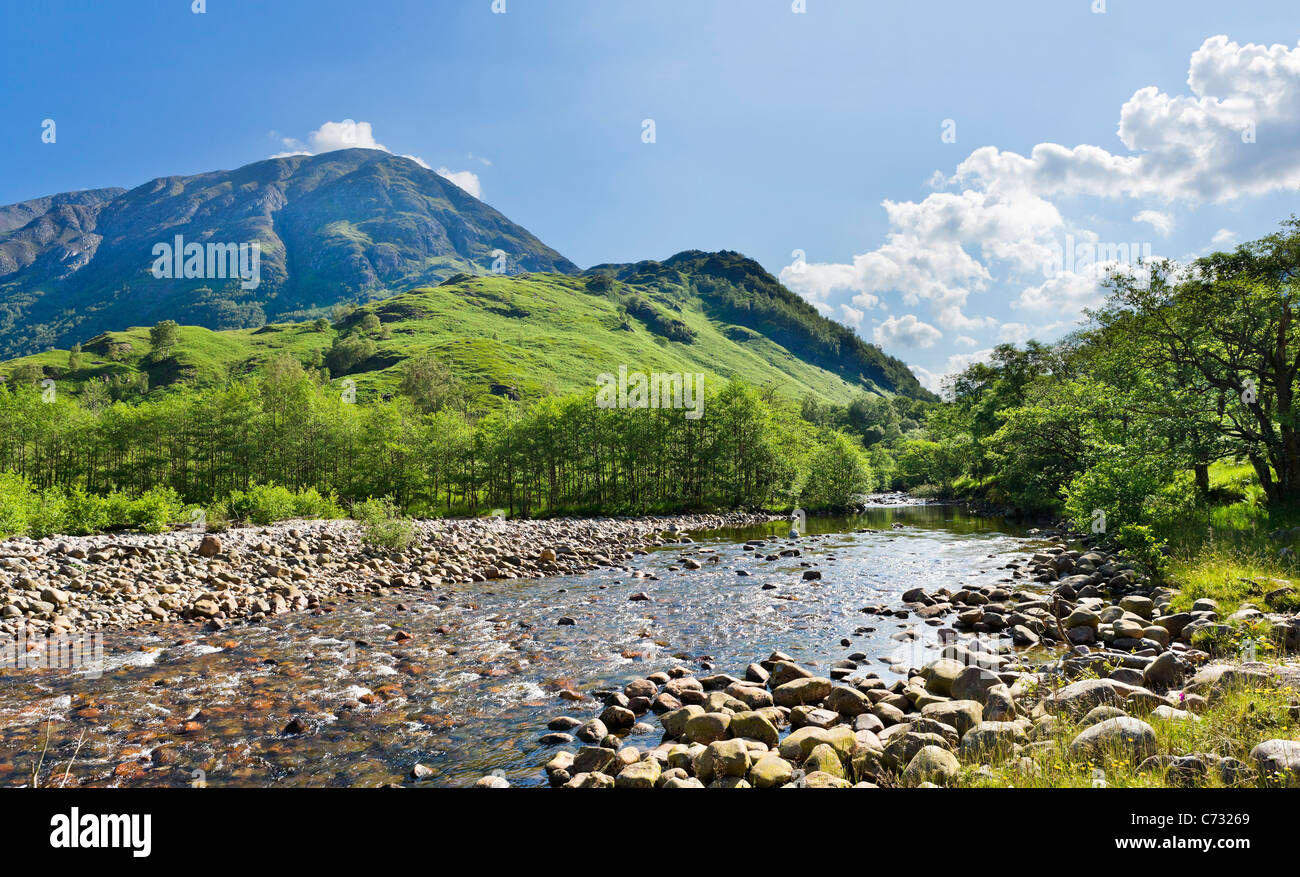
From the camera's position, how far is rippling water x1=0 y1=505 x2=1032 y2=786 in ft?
33.4

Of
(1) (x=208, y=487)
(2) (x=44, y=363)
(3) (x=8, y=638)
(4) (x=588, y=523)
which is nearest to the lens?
(3) (x=8, y=638)

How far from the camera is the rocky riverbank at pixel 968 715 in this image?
697cm

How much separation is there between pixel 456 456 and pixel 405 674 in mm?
70520

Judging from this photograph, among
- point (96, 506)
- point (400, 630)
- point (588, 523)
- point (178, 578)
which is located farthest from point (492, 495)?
point (400, 630)

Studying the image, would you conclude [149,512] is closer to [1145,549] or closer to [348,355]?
[1145,549]

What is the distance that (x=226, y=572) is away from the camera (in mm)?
23766

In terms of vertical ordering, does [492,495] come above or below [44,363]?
below

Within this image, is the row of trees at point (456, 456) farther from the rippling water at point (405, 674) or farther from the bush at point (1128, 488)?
the bush at point (1128, 488)

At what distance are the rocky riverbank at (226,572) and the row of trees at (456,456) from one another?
39.7 m

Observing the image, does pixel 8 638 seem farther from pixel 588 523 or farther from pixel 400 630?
pixel 588 523

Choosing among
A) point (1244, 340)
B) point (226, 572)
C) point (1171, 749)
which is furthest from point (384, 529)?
point (1244, 340)

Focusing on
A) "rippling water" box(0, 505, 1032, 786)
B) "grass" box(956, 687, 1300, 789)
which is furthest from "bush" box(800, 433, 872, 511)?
"grass" box(956, 687, 1300, 789)
